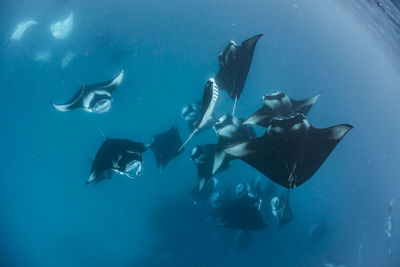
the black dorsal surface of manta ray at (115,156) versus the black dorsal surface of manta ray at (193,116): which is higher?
the black dorsal surface of manta ray at (193,116)

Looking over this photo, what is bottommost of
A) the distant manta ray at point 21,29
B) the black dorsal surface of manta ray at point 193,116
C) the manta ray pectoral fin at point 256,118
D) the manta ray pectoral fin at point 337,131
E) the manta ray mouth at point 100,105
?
the distant manta ray at point 21,29

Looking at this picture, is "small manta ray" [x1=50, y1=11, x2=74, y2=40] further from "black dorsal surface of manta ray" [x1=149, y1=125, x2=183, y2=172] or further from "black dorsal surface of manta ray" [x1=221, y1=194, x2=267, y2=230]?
"black dorsal surface of manta ray" [x1=221, y1=194, x2=267, y2=230]

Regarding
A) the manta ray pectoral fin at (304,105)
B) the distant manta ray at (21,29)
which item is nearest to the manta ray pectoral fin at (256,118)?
the manta ray pectoral fin at (304,105)

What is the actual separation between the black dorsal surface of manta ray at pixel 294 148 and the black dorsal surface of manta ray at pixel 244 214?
265 centimetres

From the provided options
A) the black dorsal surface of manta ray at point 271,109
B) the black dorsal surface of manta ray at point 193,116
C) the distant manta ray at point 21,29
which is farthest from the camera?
the distant manta ray at point 21,29

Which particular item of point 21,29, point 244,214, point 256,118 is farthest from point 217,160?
point 21,29

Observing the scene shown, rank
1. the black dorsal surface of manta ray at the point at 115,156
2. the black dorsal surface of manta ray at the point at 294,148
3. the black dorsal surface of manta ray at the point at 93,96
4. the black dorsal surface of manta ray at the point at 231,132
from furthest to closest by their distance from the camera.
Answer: the black dorsal surface of manta ray at the point at 93,96
the black dorsal surface of manta ray at the point at 115,156
the black dorsal surface of manta ray at the point at 231,132
the black dorsal surface of manta ray at the point at 294,148

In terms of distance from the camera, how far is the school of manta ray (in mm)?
2383

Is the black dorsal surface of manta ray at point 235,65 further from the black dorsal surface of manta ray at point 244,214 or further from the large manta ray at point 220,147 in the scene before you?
the black dorsal surface of manta ray at point 244,214

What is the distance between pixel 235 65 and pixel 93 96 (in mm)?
3151

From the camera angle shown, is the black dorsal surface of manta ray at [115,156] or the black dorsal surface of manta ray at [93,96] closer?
the black dorsal surface of manta ray at [115,156]

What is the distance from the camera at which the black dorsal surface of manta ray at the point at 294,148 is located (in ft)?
7.63

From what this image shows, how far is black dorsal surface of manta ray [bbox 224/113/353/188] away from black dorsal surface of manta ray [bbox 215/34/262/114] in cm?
102

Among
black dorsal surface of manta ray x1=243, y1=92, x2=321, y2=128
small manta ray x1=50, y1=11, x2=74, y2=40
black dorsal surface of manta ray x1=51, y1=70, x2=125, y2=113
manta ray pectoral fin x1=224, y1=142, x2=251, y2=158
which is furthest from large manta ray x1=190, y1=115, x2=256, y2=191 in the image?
small manta ray x1=50, y1=11, x2=74, y2=40
